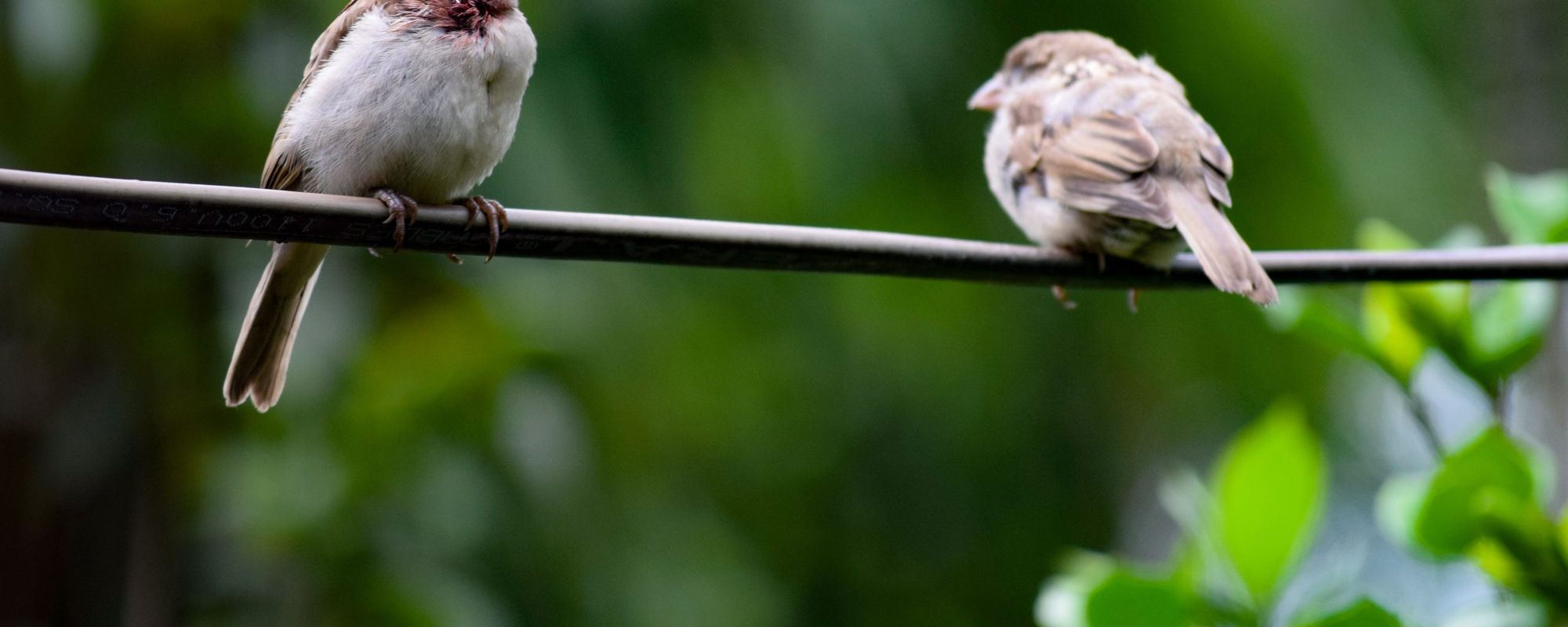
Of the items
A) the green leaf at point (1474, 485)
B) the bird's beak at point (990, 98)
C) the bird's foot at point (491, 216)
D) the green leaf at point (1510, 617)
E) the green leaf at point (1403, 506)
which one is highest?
the bird's beak at point (990, 98)

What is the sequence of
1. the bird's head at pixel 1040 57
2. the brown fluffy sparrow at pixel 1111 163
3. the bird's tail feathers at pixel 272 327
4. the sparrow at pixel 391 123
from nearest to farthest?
1. the sparrow at pixel 391 123
2. the bird's tail feathers at pixel 272 327
3. the brown fluffy sparrow at pixel 1111 163
4. the bird's head at pixel 1040 57

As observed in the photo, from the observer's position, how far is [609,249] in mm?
2268

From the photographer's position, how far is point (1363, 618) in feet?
8.34

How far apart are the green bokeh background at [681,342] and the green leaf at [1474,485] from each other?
3.51m

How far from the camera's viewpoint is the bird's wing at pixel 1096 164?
3.48 m

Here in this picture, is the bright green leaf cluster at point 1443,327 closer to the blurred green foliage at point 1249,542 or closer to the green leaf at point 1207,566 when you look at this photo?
the blurred green foliage at point 1249,542

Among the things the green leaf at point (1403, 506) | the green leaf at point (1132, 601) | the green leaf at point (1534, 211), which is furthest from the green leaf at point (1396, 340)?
the green leaf at point (1132, 601)

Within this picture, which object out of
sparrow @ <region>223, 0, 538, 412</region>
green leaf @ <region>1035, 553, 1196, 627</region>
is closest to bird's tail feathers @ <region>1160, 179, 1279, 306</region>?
green leaf @ <region>1035, 553, 1196, 627</region>

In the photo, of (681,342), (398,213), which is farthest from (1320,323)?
(681,342)

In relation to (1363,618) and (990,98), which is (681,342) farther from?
(1363,618)

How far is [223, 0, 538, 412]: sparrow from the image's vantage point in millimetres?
3008

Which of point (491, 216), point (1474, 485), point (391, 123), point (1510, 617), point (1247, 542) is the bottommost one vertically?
point (1510, 617)

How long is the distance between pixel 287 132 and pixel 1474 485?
8.75 ft

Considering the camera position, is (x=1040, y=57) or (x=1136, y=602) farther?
(x=1040, y=57)
